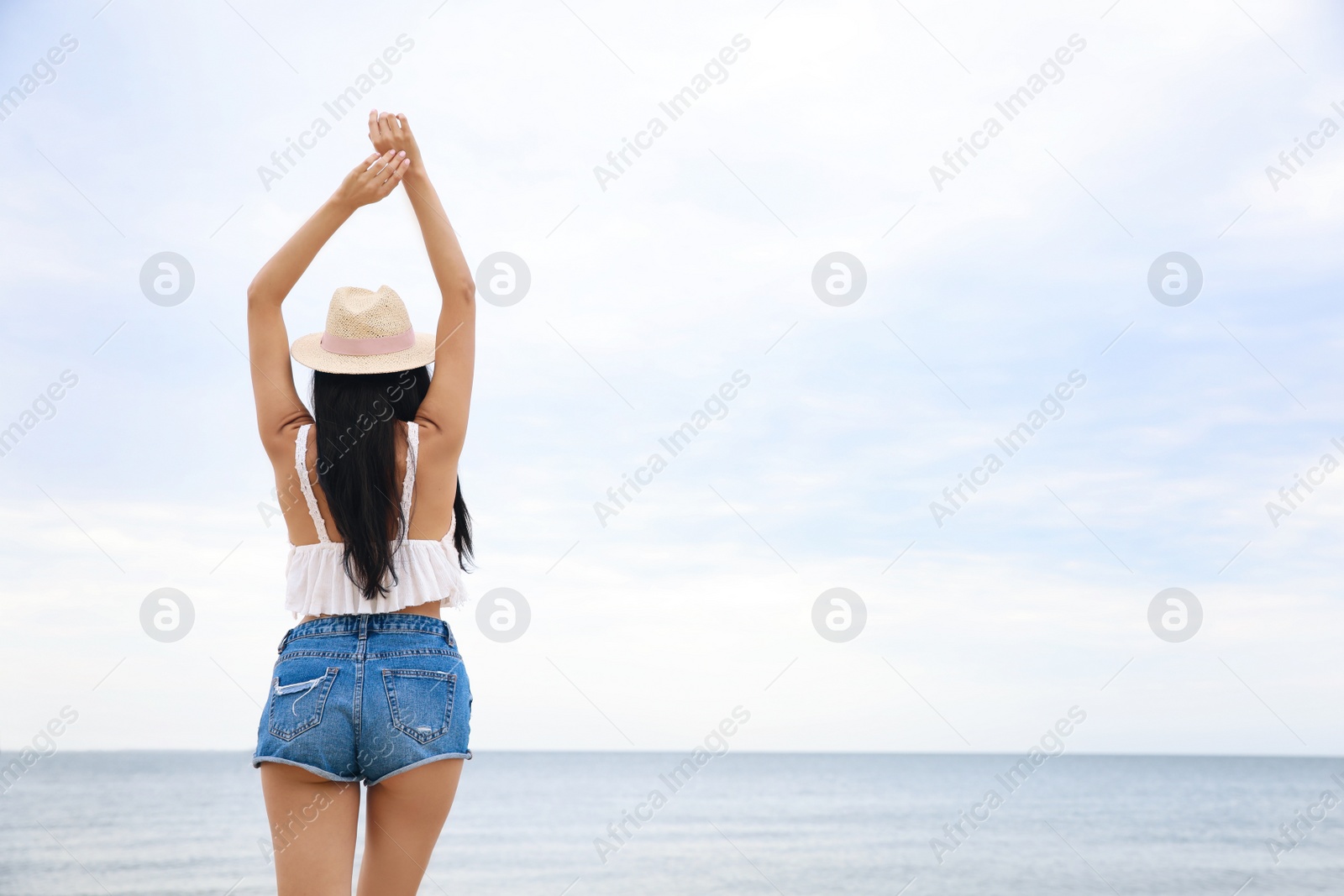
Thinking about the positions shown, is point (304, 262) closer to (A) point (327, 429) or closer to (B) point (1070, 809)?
(A) point (327, 429)

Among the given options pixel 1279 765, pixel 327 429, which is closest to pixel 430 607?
pixel 327 429

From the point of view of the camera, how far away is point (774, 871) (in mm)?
16312

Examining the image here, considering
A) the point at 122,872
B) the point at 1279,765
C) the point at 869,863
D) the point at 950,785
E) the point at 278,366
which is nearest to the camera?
the point at 278,366

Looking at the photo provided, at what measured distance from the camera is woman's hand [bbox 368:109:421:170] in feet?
6.65

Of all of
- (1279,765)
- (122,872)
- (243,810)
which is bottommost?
(243,810)

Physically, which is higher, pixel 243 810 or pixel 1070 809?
pixel 1070 809

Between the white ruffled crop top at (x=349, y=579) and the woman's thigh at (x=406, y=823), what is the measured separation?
30 centimetres

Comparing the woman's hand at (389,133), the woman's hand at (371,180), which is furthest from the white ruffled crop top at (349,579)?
the woman's hand at (389,133)

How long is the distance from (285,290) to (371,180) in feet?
0.89

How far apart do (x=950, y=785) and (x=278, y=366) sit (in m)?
41.3

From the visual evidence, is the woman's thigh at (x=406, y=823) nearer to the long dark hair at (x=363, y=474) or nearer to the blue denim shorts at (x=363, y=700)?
the blue denim shorts at (x=363, y=700)

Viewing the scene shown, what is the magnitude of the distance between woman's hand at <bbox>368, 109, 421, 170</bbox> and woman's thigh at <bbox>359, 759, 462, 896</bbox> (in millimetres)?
1168

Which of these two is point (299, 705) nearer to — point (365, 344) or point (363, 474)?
point (363, 474)

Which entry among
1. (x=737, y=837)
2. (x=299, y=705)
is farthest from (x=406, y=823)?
(x=737, y=837)
